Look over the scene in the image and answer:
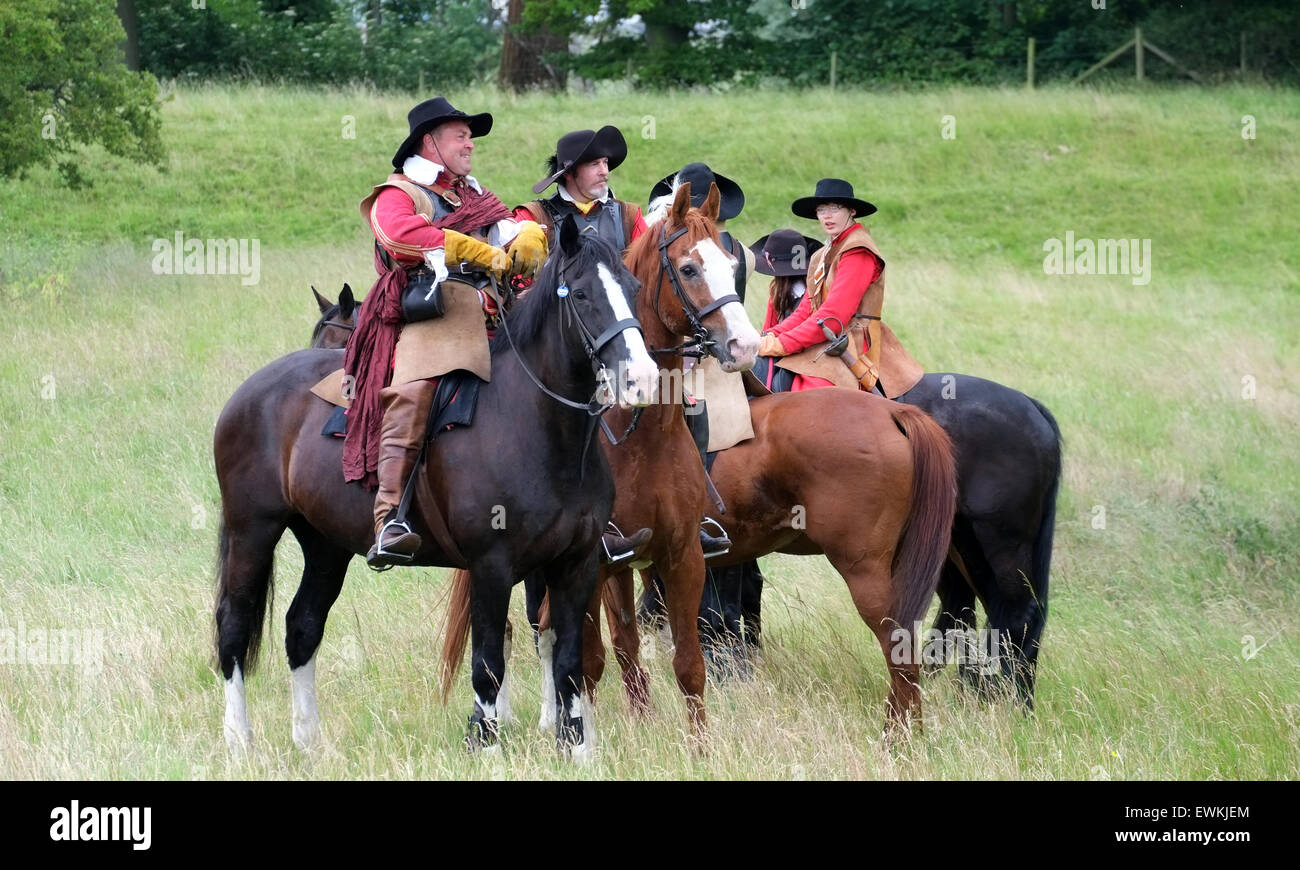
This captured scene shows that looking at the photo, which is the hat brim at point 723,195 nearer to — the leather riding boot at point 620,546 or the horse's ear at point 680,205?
the horse's ear at point 680,205

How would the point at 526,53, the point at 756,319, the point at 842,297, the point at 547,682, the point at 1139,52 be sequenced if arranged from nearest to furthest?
the point at 547,682 < the point at 842,297 < the point at 756,319 < the point at 1139,52 < the point at 526,53

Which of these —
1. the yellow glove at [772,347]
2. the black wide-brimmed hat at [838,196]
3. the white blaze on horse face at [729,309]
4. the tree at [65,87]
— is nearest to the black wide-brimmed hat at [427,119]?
the white blaze on horse face at [729,309]

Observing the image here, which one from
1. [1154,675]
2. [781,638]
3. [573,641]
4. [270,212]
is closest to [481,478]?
[573,641]

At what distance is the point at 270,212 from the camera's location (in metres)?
23.6

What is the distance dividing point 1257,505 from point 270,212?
17158 millimetres

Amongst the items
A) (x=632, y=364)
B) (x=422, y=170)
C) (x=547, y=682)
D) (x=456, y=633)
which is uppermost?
(x=422, y=170)

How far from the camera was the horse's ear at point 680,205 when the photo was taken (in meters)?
5.96

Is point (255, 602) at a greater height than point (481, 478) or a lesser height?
Answer: lesser

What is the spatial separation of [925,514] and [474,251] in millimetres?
2678

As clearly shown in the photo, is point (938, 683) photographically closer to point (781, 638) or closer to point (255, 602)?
point (781, 638)

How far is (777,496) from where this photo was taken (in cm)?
726

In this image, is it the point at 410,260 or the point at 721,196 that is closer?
the point at 410,260

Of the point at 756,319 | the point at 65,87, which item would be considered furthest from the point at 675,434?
the point at 65,87

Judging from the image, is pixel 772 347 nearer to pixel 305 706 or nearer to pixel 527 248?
pixel 527 248
